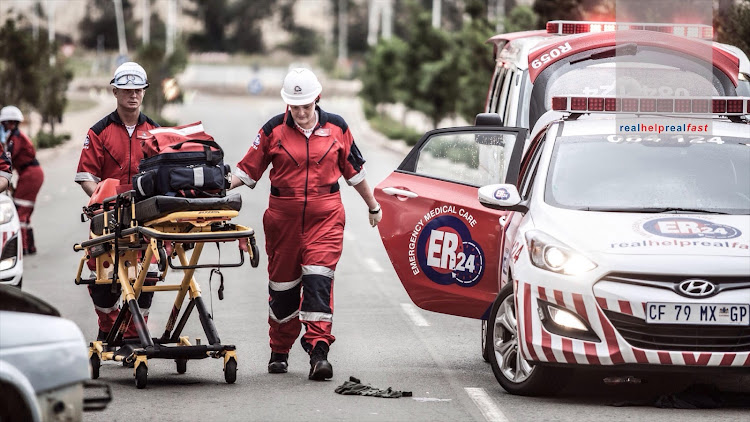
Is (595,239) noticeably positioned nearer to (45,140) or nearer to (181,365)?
(181,365)

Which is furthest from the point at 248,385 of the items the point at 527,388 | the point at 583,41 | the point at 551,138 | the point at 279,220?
the point at 583,41

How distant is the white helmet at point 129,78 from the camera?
33.6 ft

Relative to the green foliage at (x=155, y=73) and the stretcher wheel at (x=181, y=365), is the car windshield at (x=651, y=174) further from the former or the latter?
the green foliage at (x=155, y=73)

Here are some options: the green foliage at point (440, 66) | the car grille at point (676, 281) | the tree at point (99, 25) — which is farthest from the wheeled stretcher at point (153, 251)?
the tree at point (99, 25)

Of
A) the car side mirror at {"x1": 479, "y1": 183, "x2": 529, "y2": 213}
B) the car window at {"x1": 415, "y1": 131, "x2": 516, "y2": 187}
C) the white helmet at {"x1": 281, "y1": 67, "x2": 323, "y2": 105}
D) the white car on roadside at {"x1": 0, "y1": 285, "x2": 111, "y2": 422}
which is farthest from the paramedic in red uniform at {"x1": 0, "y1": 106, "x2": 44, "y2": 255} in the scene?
the white car on roadside at {"x1": 0, "y1": 285, "x2": 111, "y2": 422}

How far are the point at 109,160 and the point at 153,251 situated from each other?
170 cm

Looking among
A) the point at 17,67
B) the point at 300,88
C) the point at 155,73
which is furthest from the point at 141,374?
the point at 155,73

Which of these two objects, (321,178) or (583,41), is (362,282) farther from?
(321,178)

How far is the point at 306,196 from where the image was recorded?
9742 mm

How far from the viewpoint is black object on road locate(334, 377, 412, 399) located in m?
8.98

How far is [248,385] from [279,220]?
1.11 metres

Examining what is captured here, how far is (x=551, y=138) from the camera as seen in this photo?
Result: 981 centimetres

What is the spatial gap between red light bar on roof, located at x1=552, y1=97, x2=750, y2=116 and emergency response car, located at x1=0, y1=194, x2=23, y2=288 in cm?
447

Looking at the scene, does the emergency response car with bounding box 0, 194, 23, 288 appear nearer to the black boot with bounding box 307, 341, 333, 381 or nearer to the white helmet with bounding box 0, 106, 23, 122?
the black boot with bounding box 307, 341, 333, 381
